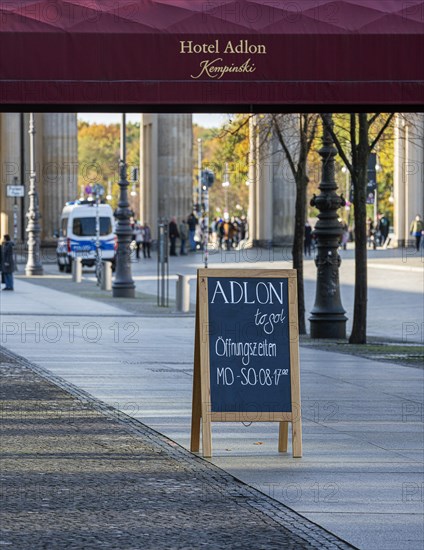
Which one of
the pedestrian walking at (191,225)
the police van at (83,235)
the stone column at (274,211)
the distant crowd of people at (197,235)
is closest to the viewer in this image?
the police van at (83,235)

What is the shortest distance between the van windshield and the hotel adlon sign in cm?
4183

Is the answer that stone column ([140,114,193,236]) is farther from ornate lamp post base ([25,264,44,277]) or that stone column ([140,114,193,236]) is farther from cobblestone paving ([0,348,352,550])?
cobblestone paving ([0,348,352,550])

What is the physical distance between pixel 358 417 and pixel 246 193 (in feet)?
395

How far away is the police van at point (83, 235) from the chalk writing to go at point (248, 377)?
43.6m

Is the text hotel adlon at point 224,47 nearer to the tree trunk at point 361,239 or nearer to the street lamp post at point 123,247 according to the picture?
the tree trunk at point 361,239

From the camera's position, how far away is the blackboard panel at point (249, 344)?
1032 cm

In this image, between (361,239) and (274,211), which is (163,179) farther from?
(361,239)

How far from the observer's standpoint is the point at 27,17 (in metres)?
14.6

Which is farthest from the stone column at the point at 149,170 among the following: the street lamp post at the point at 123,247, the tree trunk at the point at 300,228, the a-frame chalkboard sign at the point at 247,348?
the a-frame chalkboard sign at the point at 247,348

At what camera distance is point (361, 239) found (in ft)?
69.7

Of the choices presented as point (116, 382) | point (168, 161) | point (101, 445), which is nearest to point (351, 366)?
point (116, 382)

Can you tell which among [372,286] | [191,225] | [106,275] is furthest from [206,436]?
[191,225]

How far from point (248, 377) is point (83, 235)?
153 feet

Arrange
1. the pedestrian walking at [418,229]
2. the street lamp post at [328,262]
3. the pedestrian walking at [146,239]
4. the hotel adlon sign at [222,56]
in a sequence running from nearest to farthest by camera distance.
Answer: the hotel adlon sign at [222,56] < the street lamp post at [328,262] < the pedestrian walking at [418,229] < the pedestrian walking at [146,239]
